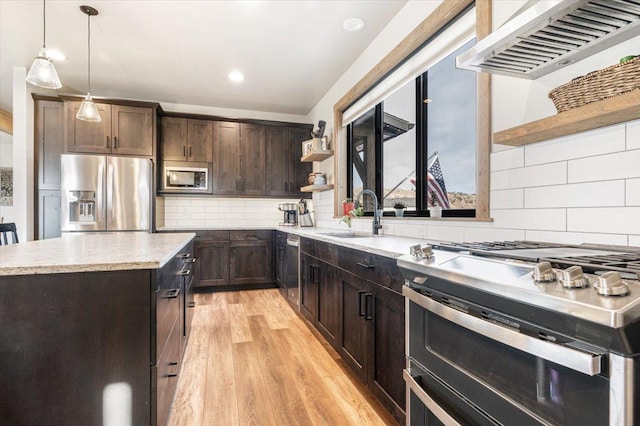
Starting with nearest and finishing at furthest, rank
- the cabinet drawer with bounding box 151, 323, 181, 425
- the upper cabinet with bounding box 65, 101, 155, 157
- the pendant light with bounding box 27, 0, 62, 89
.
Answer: the cabinet drawer with bounding box 151, 323, 181, 425
the pendant light with bounding box 27, 0, 62, 89
the upper cabinet with bounding box 65, 101, 155, 157

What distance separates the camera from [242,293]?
→ 4586 mm

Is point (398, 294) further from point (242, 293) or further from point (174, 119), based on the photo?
point (174, 119)

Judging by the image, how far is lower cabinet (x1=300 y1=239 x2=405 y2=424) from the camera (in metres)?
1.56

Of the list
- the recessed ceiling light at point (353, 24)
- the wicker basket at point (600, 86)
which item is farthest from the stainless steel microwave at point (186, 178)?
the wicker basket at point (600, 86)

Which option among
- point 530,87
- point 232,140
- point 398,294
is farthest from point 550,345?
point 232,140

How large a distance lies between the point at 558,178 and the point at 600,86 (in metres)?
0.44

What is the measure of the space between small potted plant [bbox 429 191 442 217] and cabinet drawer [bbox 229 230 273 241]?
2785 millimetres

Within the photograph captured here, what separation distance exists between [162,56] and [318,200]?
2630 mm

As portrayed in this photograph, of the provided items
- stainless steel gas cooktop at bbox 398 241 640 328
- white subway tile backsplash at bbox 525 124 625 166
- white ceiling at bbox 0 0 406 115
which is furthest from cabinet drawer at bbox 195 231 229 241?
white subway tile backsplash at bbox 525 124 625 166

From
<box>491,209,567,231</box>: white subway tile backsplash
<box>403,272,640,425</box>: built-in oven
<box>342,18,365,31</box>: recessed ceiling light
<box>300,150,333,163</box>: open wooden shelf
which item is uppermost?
<box>342,18,365,31</box>: recessed ceiling light

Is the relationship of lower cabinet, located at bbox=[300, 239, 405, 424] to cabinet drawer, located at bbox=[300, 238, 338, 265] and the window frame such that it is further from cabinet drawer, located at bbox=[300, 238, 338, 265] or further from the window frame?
the window frame

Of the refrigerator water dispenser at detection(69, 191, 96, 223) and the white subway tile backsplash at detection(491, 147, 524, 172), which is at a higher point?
the white subway tile backsplash at detection(491, 147, 524, 172)

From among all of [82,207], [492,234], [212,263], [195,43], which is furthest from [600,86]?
[82,207]

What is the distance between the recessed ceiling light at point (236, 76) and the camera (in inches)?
151
